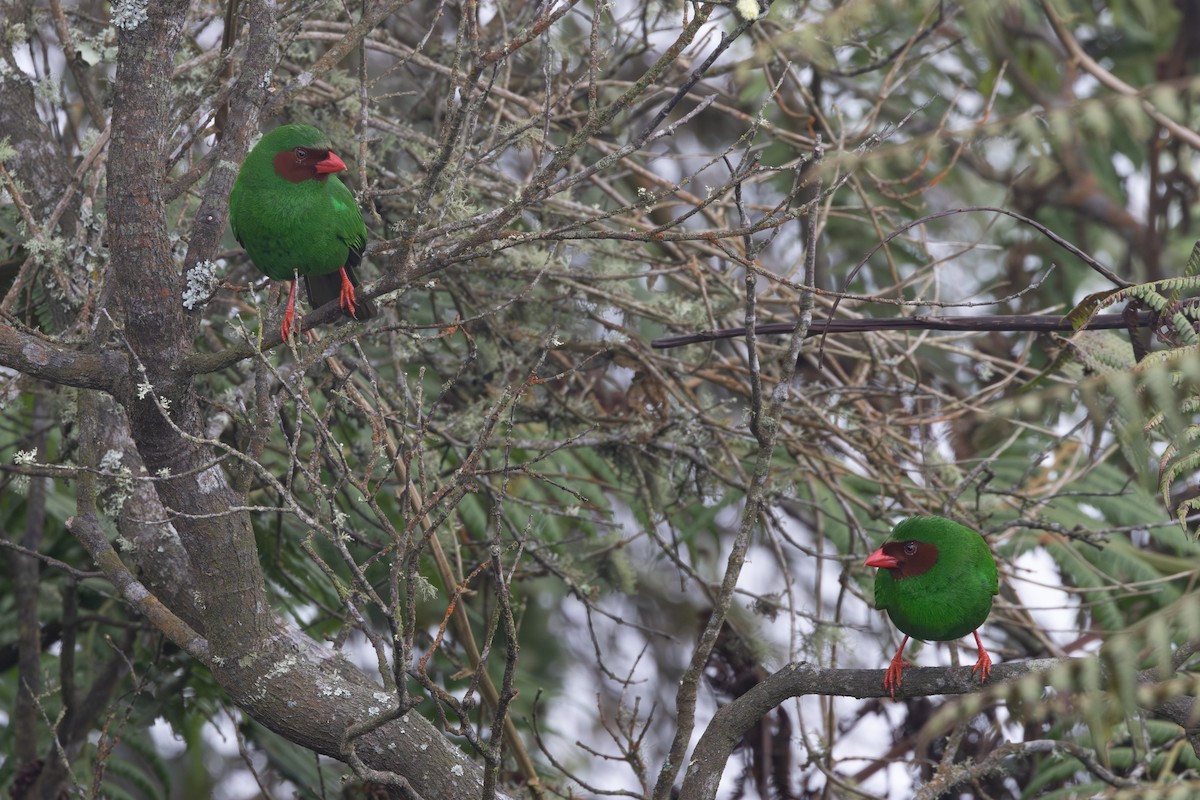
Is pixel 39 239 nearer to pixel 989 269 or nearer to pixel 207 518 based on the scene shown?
pixel 207 518

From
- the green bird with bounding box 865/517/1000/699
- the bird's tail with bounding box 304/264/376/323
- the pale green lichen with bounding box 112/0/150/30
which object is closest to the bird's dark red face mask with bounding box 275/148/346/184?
the bird's tail with bounding box 304/264/376/323

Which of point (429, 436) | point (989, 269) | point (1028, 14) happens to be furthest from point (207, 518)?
point (989, 269)

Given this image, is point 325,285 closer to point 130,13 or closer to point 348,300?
point 348,300

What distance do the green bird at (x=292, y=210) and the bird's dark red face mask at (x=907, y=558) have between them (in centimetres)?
148

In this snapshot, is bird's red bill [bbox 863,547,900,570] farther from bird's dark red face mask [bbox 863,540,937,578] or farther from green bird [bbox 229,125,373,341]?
green bird [bbox 229,125,373,341]

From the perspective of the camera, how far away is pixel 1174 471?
2027 mm

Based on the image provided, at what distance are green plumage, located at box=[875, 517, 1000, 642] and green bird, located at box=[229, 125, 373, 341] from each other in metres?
1.56

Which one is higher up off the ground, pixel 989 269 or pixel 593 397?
pixel 989 269

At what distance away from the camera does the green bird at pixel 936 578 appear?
3092 mm

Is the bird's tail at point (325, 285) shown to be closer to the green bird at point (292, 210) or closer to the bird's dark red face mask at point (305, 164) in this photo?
the green bird at point (292, 210)

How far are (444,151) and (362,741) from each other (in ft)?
4.39

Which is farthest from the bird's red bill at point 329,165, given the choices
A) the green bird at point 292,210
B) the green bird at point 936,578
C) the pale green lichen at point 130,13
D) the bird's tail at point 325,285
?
the green bird at point 936,578

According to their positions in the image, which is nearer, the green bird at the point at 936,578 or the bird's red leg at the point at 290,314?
the bird's red leg at the point at 290,314

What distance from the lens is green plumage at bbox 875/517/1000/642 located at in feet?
10.1
